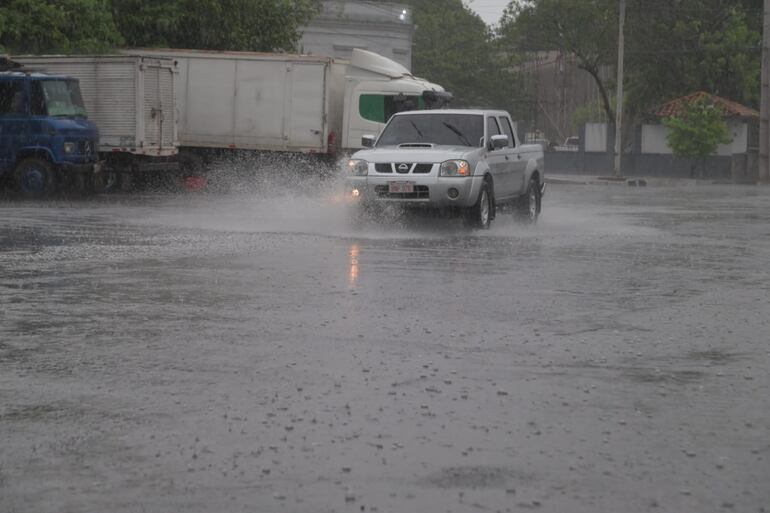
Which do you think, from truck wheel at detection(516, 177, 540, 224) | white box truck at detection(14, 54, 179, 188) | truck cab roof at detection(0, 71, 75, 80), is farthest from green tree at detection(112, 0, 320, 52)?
truck wheel at detection(516, 177, 540, 224)

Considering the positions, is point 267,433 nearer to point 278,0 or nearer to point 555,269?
point 555,269

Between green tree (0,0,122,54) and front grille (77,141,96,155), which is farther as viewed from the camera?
green tree (0,0,122,54)

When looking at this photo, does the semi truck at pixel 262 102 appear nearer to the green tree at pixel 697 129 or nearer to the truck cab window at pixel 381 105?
the truck cab window at pixel 381 105

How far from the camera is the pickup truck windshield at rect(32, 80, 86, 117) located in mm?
27438

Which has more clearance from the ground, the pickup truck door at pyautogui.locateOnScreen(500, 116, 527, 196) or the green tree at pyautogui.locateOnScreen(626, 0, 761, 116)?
the green tree at pyautogui.locateOnScreen(626, 0, 761, 116)

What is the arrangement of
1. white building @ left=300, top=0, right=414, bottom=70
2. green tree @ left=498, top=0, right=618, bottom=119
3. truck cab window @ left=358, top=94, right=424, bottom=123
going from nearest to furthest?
truck cab window @ left=358, top=94, right=424, bottom=123, green tree @ left=498, top=0, right=618, bottom=119, white building @ left=300, top=0, right=414, bottom=70

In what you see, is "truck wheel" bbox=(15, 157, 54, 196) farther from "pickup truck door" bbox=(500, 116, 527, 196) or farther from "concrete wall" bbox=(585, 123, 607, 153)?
"concrete wall" bbox=(585, 123, 607, 153)

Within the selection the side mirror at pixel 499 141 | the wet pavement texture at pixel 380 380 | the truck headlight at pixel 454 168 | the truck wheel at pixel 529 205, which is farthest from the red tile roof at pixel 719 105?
the wet pavement texture at pixel 380 380

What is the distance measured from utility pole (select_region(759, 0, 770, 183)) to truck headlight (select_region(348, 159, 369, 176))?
34.2 meters

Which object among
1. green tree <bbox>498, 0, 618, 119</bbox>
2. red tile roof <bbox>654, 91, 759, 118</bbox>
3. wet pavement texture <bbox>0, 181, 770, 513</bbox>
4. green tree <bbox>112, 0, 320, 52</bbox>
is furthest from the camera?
green tree <bbox>498, 0, 618, 119</bbox>

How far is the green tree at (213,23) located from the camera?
120 ft

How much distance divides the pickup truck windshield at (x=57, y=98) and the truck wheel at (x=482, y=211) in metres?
11.3

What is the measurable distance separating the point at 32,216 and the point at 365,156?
5.81m

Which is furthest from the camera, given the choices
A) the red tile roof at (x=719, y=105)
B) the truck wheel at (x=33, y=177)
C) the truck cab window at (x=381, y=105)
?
the red tile roof at (x=719, y=105)
